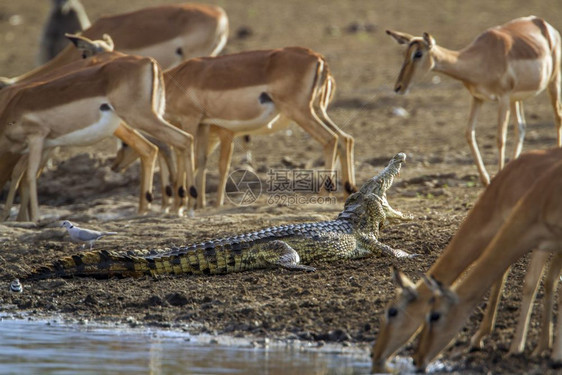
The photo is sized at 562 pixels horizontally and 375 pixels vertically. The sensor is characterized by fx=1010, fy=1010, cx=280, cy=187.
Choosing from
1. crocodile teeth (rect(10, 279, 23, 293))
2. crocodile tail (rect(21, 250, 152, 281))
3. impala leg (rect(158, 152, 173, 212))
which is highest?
crocodile tail (rect(21, 250, 152, 281))

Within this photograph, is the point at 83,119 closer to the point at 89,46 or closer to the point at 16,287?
the point at 89,46

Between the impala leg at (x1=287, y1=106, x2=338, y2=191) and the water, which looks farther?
the impala leg at (x1=287, y1=106, x2=338, y2=191)

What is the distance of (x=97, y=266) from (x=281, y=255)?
5.11ft

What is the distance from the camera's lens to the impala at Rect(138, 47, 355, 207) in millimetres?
12094

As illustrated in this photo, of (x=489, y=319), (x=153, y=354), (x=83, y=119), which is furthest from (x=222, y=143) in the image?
(x=489, y=319)

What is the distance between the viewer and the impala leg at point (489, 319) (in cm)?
629

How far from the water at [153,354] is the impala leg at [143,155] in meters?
4.68

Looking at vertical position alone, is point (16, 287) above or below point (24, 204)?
above

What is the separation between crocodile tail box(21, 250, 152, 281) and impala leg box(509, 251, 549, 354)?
353 cm

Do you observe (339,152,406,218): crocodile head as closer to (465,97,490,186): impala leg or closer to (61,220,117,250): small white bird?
(61,220,117,250): small white bird

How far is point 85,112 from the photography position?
11445 millimetres

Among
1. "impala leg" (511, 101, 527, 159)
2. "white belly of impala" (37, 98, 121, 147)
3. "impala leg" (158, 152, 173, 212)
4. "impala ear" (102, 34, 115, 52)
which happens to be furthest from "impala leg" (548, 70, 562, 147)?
"impala ear" (102, 34, 115, 52)

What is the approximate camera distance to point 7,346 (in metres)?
6.95

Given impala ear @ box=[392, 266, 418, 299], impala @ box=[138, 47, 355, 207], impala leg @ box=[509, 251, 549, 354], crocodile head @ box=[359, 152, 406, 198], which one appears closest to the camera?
impala ear @ box=[392, 266, 418, 299]
